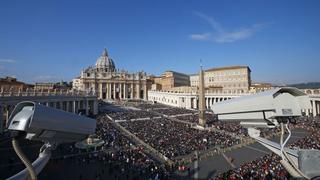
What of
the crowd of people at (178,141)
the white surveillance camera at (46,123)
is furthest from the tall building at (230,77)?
the white surveillance camera at (46,123)

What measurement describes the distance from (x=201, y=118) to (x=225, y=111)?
102 feet

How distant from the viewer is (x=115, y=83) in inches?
4429

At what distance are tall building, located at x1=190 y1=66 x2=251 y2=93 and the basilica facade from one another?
34197 mm

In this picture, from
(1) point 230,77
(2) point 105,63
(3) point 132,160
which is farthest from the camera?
(2) point 105,63

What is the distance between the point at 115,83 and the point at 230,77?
53.0 m

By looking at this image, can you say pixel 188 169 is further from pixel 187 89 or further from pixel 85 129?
pixel 187 89

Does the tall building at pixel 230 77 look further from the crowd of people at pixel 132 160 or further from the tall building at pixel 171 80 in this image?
the crowd of people at pixel 132 160

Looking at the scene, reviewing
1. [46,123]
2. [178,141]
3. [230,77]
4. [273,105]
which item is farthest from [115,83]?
[46,123]

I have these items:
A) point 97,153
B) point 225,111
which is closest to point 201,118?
point 97,153

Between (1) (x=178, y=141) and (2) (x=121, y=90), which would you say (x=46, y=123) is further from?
(2) (x=121, y=90)

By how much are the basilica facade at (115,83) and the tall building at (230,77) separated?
34.2 metres

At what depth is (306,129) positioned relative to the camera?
33.7 metres

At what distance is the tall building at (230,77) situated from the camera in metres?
88.9

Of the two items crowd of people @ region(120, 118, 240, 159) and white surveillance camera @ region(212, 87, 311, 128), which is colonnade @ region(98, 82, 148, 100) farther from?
white surveillance camera @ region(212, 87, 311, 128)
